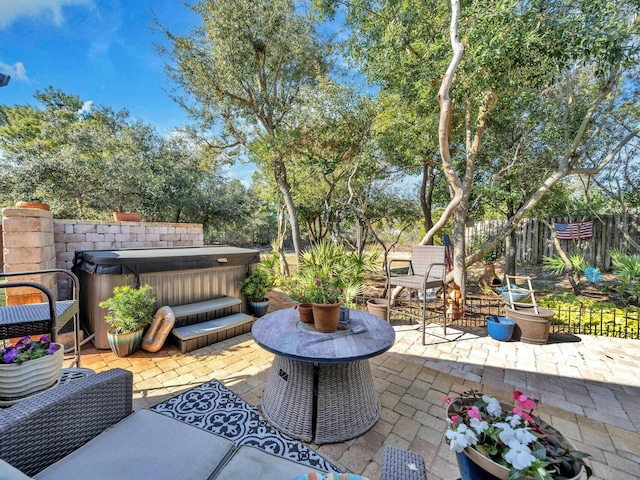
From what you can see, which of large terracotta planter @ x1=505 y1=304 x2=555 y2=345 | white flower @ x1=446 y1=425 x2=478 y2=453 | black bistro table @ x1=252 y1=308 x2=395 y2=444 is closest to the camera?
white flower @ x1=446 y1=425 x2=478 y2=453

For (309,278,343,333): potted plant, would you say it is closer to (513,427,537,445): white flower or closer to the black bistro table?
the black bistro table

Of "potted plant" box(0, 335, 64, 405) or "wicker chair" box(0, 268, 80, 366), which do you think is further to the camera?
"wicker chair" box(0, 268, 80, 366)

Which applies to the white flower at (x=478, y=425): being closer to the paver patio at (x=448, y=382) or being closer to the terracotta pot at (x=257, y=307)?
the paver patio at (x=448, y=382)

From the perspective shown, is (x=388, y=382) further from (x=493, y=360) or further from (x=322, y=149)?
(x=322, y=149)

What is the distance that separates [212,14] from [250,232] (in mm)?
11664

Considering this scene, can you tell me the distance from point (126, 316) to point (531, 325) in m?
4.77

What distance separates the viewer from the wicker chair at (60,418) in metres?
0.96

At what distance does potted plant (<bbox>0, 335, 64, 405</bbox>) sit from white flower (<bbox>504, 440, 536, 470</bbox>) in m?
2.29

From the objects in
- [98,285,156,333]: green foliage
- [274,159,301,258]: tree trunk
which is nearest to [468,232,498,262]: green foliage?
[274,159,301,258]: tree trunk

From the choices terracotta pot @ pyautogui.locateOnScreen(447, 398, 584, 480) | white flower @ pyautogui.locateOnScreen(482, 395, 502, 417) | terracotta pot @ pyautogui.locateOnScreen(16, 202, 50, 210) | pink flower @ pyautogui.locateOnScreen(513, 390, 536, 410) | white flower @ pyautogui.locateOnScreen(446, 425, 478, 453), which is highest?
terracotta pot @ pyautogui.locateOnScreen(16, 202, 50, 210)

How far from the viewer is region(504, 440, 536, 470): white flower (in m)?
0.81

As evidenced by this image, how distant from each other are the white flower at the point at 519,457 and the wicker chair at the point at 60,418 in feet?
5.31

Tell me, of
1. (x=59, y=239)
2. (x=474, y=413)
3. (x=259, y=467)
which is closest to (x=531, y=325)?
(x=474, y=413)

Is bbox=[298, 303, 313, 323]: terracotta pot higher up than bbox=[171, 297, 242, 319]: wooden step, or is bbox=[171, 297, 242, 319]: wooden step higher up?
bbox=[298, 303, 313, 323]: terracotta pot
